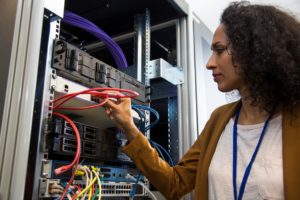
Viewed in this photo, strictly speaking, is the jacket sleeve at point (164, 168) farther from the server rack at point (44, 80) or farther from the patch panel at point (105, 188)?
the server rack at point (44, 80)

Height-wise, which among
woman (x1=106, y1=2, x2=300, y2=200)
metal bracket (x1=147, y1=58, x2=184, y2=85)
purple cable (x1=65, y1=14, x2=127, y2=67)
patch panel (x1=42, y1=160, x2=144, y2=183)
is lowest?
patch panel (x1=42, y1=160, x2=144, y2=183)

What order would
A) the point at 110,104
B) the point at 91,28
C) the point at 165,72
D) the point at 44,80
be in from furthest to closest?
the point at 165,72, the point at 91,28, the point at 110,104, the point at 44,80

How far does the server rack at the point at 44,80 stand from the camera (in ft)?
2.05

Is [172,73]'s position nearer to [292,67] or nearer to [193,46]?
[193,46]

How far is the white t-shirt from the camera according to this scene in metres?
0.77

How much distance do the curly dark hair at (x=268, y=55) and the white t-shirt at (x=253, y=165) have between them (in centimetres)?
9

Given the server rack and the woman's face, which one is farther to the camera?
the woman's face

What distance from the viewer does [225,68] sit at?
943mm

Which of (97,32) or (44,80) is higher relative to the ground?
(97,32)

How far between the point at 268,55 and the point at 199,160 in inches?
15.0

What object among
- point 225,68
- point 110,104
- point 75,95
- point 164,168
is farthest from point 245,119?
point 75,95

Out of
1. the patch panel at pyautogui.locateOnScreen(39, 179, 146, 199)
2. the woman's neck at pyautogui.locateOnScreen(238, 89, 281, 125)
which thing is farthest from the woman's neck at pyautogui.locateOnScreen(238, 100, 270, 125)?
the patch panel at pyautogui.locateOnScreen(39, 179, 146, 199)

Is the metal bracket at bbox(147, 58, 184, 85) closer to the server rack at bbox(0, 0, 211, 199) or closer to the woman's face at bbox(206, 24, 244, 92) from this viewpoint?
the server rack at bbox(0, 0, 211, 199)

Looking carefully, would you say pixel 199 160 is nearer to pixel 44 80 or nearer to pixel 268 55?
pixel 268 55
